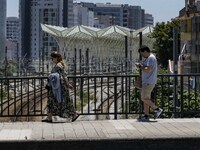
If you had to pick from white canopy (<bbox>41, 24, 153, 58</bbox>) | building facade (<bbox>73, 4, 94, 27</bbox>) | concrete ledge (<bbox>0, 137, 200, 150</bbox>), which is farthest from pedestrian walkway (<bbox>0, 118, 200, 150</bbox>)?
building facade (<bbox>73, 4, 94, 27</bbox>)

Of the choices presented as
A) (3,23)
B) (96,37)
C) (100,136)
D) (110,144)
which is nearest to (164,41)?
(96,37)

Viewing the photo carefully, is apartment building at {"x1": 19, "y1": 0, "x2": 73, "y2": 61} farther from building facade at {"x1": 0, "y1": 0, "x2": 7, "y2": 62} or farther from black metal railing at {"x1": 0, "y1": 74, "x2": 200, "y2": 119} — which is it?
black metal railing at {"x1": 0, "y1": 74, "x2": 200, "y2": 119}

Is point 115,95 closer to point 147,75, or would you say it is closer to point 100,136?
point 147,75

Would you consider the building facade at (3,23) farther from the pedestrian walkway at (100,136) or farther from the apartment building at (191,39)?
the pedestrian walkway at (100,136)

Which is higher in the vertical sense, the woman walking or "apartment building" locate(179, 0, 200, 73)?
"apartment building" locate(179, 0, 200, 73)

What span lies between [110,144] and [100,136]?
33 centimetres

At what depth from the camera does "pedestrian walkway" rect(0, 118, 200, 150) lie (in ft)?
30.2

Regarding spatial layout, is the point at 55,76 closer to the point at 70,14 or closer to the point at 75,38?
the point at 75,38

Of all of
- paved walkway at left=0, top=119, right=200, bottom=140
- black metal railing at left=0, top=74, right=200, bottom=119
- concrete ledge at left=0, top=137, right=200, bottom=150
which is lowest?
concrete ledge at left=0, top=137, right=200, bottom=150

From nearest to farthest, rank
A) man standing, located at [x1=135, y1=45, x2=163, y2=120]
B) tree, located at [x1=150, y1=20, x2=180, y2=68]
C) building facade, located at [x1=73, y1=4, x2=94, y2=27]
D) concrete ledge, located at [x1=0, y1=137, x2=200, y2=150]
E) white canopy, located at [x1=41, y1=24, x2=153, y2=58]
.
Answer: concrete ledge, located at [x1=0, y1=137, x2=200, y2=150]
man standing, located at [x1=135, y1=45, x2=163, y2=120]
tree, located at [x1=150, y1=20, x2=180, y2=68]
white canopy, located at [x1=41, y1=24, x2=153, y2=58]
building facade, located at [x1=73, y1=4, x2=94, y2=27]

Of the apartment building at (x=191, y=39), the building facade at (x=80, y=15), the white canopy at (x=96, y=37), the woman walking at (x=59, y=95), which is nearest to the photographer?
the woman walking at (x=59, y=95)

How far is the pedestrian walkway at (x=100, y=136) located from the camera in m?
9.20

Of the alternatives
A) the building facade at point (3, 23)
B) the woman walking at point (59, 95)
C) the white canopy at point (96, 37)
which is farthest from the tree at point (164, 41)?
the woman walking at point (59, 95)

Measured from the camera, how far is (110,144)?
30.5 feet
